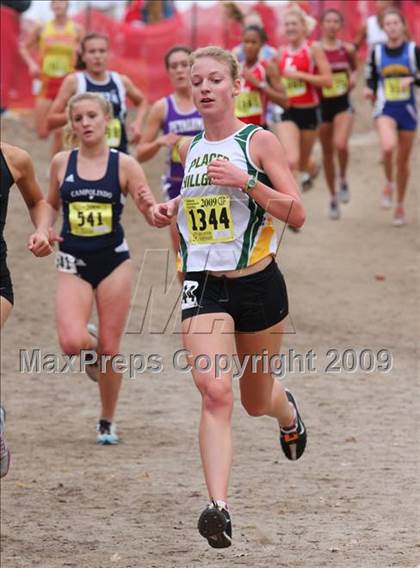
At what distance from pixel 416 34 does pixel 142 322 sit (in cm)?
1144

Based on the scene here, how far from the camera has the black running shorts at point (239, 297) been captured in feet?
18.7

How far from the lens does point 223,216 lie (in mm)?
5648

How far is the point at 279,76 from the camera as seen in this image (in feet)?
42.3

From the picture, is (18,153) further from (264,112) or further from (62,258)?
(264,112)

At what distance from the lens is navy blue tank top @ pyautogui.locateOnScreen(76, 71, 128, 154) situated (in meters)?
10.4

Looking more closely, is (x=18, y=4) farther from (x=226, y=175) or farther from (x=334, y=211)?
(x=226, y=175)

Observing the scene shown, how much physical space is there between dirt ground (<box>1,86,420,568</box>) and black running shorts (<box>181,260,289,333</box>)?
3.59 feet

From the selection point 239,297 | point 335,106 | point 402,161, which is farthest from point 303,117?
point 239,297

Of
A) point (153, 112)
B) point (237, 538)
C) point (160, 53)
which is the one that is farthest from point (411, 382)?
point (160, 53)

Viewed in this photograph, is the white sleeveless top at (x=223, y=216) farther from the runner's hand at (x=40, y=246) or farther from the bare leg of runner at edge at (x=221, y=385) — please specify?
the runner's hand at (x=40, y=246)

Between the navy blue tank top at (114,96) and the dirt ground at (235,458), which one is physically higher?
the navy blue tank top at (114,96)

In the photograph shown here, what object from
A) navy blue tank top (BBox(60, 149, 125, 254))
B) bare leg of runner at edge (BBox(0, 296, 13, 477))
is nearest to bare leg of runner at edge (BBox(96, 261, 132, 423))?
navy blue tank top (BBox(60, 149, 125, 254))

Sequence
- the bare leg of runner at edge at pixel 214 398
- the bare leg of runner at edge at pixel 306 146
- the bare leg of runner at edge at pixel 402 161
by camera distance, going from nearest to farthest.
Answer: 1. the bare leg of runner at edge at pixel 214 398
2. the bare leg of runner at edge at pixel 306 146
3. the bare leg of runner at edge at pixel 402 161

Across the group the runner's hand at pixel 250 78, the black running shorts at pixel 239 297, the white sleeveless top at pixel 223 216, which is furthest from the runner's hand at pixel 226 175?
the runner's hand at pixel 250 78
